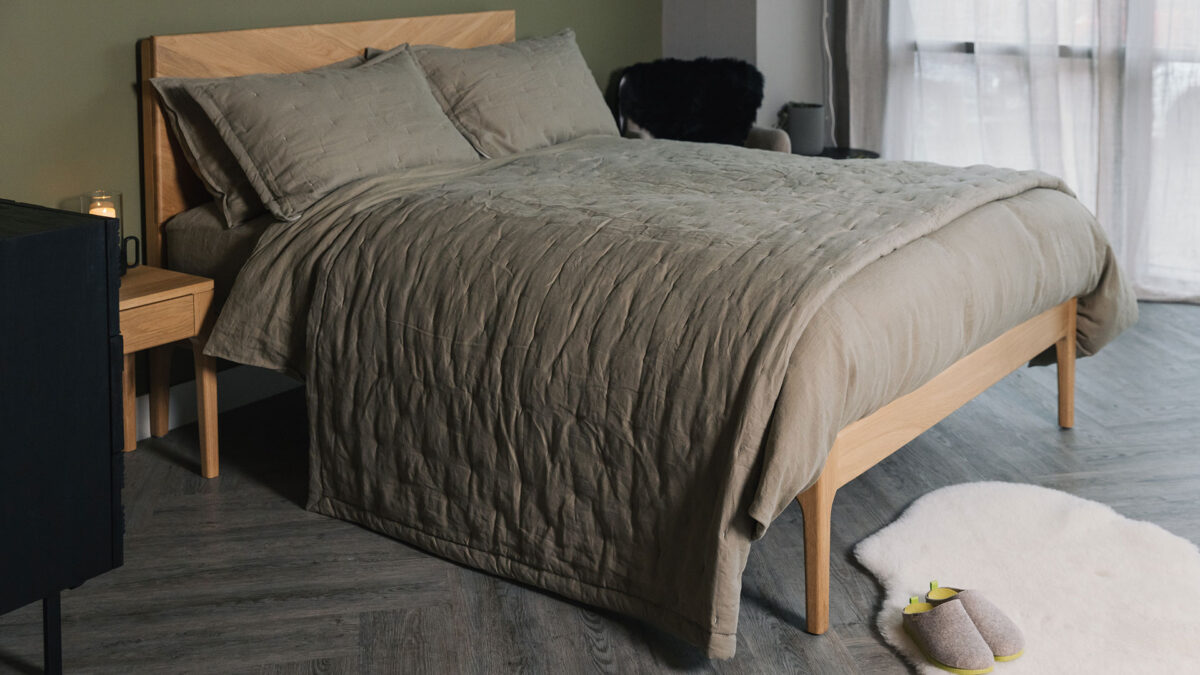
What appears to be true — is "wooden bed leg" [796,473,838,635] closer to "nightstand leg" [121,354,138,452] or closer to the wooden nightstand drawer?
the wooden nightstand drawer

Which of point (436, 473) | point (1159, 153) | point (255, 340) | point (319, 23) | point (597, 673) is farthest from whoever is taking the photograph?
point (1159, 153)

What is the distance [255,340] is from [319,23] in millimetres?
1133

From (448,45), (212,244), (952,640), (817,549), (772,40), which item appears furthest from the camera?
(772,40)

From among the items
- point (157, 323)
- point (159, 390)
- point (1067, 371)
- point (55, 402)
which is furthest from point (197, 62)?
point (1067, 371)

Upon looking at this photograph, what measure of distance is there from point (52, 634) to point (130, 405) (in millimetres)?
1078

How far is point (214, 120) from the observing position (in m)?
2.72

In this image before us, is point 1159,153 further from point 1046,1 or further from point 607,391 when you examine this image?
point 607,391

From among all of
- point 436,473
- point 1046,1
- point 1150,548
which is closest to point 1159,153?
point 1046,1

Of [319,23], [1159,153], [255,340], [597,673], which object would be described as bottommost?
[597,673]

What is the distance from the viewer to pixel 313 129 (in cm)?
275

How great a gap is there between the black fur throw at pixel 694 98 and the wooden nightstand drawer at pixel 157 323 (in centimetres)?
217

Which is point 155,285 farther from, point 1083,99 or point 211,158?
point 1083,99

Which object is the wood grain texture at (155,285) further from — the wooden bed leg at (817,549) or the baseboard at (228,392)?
the wooden bed leg at (817,549)

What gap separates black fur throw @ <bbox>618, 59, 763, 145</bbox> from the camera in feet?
13.9
